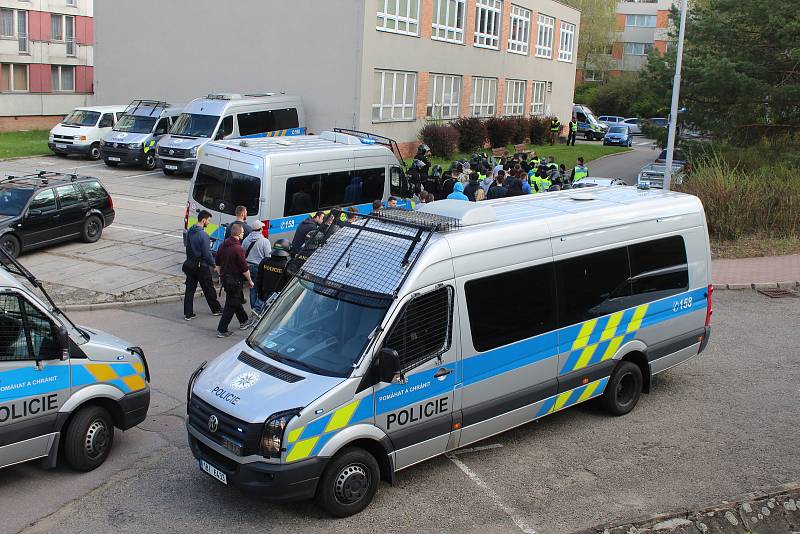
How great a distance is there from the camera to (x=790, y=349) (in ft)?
40.0

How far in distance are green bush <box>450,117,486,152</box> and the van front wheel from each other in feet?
101

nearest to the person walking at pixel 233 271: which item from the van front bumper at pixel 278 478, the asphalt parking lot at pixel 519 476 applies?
the asphalt parking lot at pixel 519 476

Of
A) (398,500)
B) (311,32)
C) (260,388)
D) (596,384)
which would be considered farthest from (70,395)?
(311,32)

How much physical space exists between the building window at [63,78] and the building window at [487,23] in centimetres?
2272

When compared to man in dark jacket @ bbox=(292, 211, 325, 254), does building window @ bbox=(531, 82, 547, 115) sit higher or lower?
higher

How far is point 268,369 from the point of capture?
7160 mm

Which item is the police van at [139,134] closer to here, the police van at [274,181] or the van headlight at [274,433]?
the police van at [274,181]

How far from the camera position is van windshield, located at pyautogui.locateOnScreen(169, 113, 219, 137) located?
87.7 ft

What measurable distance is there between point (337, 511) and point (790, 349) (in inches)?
326

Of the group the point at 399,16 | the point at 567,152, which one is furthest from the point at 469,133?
the point at 399,16

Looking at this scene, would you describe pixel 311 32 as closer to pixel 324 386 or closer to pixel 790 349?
pixel 790 349

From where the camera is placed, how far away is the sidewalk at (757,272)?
16047mm

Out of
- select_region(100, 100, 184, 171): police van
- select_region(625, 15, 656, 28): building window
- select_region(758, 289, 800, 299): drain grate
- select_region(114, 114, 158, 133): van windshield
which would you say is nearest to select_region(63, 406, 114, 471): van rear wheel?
select_region(758, 289, 800, 299): drain grate

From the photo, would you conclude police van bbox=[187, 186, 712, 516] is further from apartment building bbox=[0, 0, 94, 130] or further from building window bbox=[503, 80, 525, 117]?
apartment building bbox=[0, 0, 94, 130]
